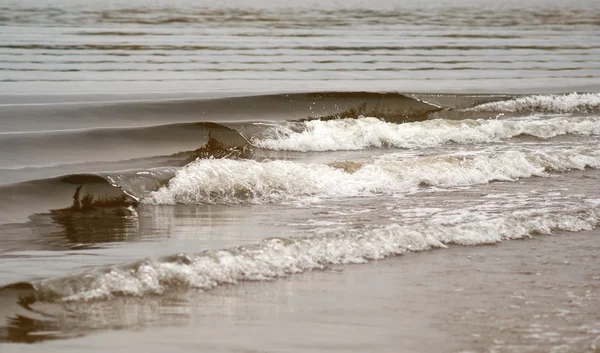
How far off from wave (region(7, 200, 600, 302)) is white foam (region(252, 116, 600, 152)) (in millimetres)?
5149

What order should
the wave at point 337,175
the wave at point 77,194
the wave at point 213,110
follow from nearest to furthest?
the wave at point 77,194 → the wave at point 337,175 → the wave at point 213,110

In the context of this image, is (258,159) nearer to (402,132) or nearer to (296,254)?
(402,132)

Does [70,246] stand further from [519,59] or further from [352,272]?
[519,59]

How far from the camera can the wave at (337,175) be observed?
10.6 m

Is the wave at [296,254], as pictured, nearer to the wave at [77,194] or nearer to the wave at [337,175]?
the wave at [337,175]

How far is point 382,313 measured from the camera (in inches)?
257

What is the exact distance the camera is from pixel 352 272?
24.7 feet

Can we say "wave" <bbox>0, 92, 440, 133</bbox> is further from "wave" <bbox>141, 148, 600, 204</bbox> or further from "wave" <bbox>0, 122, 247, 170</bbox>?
"wave" <bbox>141, 148, 600, 204</bbox>

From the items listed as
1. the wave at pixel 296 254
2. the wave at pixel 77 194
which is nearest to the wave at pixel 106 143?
the wave at pixel 77 194

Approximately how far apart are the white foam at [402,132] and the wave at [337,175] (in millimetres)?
1884

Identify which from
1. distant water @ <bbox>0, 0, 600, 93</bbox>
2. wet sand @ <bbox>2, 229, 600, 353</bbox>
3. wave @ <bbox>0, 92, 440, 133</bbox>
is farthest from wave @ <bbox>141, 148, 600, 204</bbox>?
distant water @ <bbox>0, 0, 600, 93</bbox>

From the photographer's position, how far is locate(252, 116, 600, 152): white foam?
1455 centimetres

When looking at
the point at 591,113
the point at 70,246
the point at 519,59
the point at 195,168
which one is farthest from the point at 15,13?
the point at 70,246

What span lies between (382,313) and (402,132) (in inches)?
345
